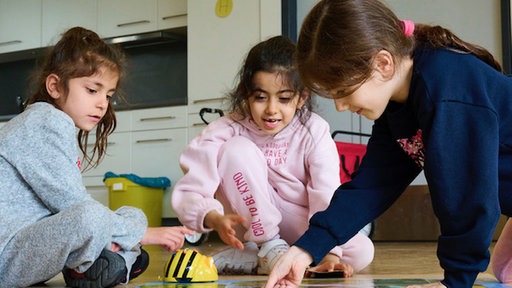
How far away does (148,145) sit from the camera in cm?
368

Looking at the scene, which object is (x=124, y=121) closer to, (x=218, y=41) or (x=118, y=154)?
(x=118, y=154)

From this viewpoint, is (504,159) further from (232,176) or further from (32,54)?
(32,54)

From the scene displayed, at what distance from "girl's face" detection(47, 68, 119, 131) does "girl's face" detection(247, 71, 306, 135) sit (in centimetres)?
36

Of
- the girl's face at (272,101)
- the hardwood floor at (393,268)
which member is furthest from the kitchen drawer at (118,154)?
the girl's face at (272,101)

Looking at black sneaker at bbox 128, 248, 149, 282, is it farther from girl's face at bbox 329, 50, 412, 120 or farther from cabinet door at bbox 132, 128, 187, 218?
cabinet door at bbox 132, 128, 187, 218

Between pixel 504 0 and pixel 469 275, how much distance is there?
2385 mm

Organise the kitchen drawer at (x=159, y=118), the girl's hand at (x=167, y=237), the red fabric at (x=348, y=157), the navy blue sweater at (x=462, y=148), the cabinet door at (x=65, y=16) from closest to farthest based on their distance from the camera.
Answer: the navy blue sweater at (x=462, y=148)
the girl's hand at (x=167, y=237)
the red fabric at (x=348, y=157)
the kitchen drawer at (x=159, y=118)
the cabinet door at (x=65, y=16)

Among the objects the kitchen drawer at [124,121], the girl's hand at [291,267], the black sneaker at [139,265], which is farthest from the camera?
the kitchen drawer at [124,121]

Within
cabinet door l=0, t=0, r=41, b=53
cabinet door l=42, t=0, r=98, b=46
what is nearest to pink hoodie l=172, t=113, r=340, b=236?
cabinet door l=42, t=0, r=98, b=46

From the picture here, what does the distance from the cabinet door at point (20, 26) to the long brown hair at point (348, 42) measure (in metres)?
3.69

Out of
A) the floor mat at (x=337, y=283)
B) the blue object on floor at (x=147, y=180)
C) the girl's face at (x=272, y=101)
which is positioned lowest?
the blue object on floor at (x=147, y=180)

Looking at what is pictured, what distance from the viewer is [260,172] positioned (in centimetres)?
155

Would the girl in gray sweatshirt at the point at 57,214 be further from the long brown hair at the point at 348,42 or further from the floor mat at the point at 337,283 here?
the long brown hair at the point at 348,42

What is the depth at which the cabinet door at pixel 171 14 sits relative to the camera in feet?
12.4
